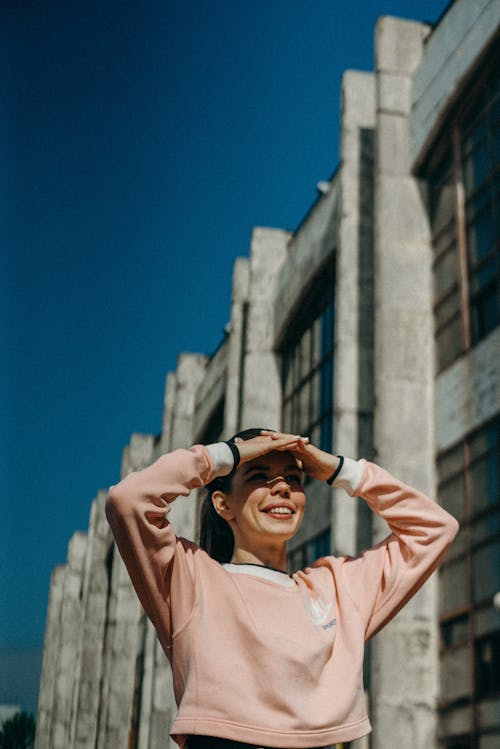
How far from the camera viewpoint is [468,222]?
622 inches

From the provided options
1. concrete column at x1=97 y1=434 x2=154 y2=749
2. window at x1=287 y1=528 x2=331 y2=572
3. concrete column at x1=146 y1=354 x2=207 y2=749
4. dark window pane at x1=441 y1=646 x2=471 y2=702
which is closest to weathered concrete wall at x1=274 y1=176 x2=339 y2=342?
window at x1=287 y1=528 x2=331 y2=572

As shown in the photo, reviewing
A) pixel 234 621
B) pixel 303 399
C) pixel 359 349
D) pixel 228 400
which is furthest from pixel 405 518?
pixel 228 400

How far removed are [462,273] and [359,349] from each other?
7.42 ft

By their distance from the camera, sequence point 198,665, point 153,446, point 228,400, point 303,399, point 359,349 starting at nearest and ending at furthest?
point 198,665
point 359,349
point 303,399
point 228,400
point 153,446

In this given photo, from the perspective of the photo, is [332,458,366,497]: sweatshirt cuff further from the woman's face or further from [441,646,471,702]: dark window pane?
[441,646,471,702]: dark window pane

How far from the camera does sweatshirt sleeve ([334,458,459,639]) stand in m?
3.63

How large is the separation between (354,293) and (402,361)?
1907 mm

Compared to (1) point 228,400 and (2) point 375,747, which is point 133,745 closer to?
(1) point 228,400

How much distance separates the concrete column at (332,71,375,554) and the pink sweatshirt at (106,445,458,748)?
11923 millimetres

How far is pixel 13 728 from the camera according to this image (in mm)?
50000

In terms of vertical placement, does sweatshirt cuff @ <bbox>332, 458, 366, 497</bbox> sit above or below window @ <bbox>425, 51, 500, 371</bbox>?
below

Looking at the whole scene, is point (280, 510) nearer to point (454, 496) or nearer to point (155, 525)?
point (155, 525)

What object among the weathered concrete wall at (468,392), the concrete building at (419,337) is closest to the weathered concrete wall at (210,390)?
the concrete building at (419,337)

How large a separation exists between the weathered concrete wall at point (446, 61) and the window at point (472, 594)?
523 centimetres
